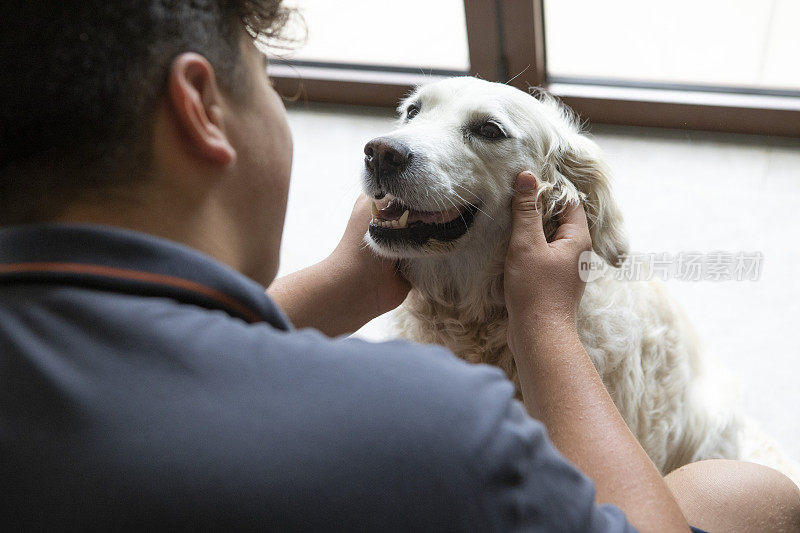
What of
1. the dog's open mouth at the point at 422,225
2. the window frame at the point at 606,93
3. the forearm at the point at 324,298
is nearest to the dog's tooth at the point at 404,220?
the dog's open mouth at the point at 422,225

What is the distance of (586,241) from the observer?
4.06 ft

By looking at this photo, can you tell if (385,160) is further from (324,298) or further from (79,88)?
(79,88)

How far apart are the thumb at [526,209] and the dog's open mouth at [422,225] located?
0.24ft

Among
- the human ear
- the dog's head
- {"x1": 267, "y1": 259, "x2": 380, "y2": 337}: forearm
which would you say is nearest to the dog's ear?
the dog's head

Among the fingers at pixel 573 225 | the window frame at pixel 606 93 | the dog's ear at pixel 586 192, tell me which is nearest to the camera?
the fingers at pixel 573 225

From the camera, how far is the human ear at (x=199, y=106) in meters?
0.67

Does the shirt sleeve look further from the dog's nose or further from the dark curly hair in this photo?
the dog's nose

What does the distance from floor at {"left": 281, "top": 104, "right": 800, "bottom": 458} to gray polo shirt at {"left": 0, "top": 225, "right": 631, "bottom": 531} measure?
1360 mm

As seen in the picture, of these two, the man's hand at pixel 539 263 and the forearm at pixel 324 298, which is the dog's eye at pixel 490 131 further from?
the forearm at pixel 324 298

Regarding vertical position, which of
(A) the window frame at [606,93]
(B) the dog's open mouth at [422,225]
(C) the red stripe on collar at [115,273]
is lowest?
(A) the window frame at [606,93]

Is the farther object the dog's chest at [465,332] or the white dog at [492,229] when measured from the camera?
the dog's chest at [465,332]

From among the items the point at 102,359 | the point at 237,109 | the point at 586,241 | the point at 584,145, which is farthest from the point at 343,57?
the point at 102,359

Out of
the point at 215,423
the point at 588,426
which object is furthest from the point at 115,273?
the point at 588,426

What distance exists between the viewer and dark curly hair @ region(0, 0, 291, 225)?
629 millimetres
